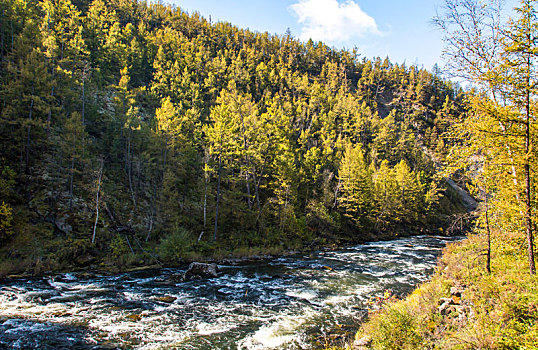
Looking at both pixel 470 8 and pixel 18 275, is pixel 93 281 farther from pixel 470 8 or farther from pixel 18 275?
pixel 470 8

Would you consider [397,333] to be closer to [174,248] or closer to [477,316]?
[477,316]

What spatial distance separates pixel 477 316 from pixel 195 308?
11.8 m

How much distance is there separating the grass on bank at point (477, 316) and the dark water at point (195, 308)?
324 centimetres

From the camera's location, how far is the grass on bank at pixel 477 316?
5.69 m

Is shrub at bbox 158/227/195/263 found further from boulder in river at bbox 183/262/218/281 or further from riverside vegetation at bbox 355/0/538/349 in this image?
riverside vegetation at bbox 355/0/538/349

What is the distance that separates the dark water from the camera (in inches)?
391

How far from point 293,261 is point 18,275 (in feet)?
68.9

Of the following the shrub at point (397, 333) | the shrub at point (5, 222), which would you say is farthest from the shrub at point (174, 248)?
the shrub at point (397, 333)

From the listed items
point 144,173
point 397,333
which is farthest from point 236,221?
point 397,333

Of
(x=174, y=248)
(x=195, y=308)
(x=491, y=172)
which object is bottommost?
(x=195, y=308)

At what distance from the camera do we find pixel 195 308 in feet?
44.0

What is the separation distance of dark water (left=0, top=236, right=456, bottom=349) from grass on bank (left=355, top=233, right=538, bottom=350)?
3235mm

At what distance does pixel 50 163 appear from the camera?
28203 mm

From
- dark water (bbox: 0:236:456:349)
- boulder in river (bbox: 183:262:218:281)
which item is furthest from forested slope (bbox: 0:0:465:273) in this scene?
dark water (bbox: 0:236:456:349)
